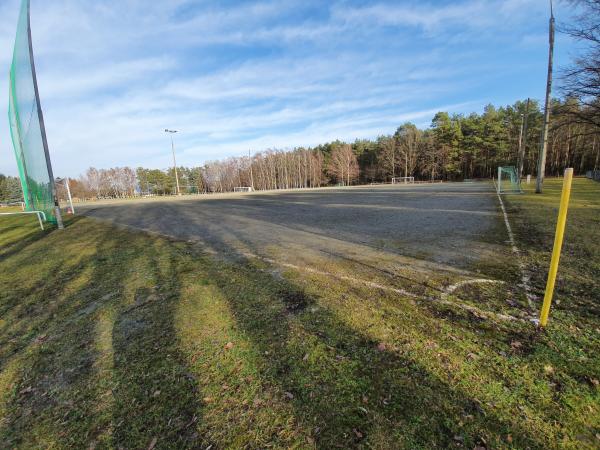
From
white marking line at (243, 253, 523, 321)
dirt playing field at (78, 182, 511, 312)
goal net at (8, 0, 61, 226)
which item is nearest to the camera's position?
white marking line at (243, 253, 523, 321)

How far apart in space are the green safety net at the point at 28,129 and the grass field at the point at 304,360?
7.72 metres

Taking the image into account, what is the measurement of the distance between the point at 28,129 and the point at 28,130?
6cm

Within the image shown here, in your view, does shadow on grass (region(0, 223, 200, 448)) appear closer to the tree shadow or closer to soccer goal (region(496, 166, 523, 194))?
the tree shadow

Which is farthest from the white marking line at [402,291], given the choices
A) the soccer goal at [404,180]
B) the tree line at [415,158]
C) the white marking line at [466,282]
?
the soccer goal at [404,180]

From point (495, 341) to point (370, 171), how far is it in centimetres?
7566

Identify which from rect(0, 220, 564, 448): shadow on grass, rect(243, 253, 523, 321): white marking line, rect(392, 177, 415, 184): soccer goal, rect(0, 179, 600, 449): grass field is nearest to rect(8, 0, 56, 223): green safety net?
rect(0, 179, 600, 449): grass field

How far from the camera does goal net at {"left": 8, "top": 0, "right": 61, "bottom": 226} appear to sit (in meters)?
9.31

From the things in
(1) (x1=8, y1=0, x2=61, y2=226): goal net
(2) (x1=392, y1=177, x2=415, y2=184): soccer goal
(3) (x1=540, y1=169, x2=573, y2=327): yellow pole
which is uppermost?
(1) (x1=8, y1=0, x2=61, y2=226): goal net

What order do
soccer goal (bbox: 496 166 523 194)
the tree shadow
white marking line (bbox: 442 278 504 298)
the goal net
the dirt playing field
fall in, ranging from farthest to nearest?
soccer goal (bbox: 496 166 523 194) < the goal net < the dirt playing field < white marking line (bbox: 442 278 504 298) < the tree shadow

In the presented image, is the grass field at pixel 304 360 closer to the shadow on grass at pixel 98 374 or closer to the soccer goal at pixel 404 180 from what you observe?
the shadow on grass at pixel 98 374

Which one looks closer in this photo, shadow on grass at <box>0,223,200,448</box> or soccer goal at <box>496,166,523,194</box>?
shadow on grass at <box>0,223,200,448</box>

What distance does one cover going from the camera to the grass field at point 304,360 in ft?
6.26

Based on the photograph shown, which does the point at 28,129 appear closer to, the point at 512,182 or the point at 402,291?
the point at 402,291

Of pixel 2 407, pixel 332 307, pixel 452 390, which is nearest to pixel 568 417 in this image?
pixel 452 390
